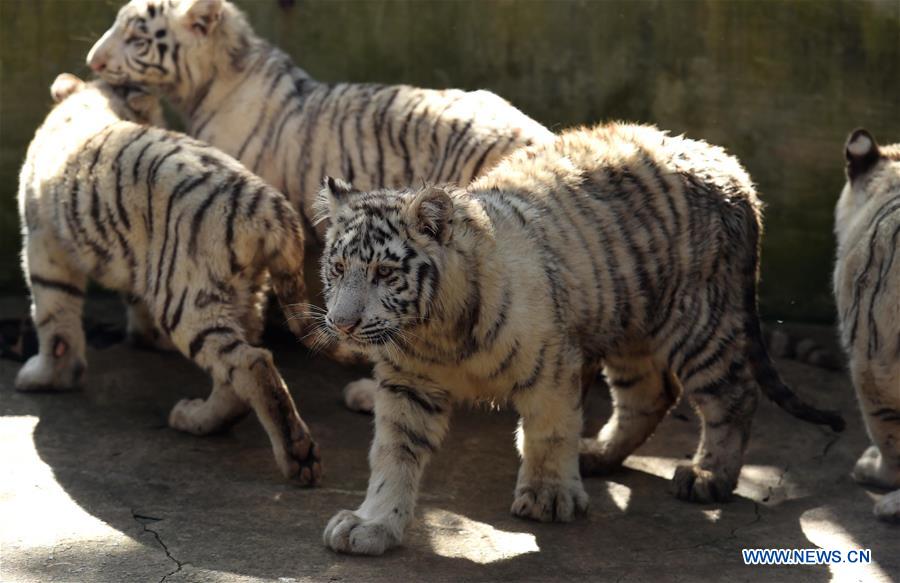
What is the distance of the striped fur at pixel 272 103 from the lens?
554 centimetres

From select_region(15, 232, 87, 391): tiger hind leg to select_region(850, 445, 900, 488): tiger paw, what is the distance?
3.10 meters

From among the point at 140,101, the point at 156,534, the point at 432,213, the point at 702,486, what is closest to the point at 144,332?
the point at 140,101

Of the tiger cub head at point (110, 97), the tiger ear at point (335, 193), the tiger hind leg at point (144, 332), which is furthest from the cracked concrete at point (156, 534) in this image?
the tiger cub head at point (110, 97)

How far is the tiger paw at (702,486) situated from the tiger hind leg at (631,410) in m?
0.30

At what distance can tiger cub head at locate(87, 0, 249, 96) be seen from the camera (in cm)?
585

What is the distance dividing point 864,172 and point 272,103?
2.60 m

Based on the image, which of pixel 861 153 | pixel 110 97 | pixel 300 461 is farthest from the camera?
pixel 110 97

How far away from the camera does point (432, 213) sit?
3924 mm

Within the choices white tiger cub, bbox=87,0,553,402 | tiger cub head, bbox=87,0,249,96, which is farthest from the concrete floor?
tiger cub head, bbox=87,0,249,96

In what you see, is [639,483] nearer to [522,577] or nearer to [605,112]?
[522,577]

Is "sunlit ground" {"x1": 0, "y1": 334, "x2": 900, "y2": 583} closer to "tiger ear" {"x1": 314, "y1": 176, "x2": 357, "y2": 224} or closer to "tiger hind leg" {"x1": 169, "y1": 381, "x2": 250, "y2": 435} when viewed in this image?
"tiger hind leg" {"x1": 169, "y1": 381, "x2": 250, "y2": 435}

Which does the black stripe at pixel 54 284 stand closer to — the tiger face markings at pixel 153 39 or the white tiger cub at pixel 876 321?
the tiger face markings at pixel 153 39

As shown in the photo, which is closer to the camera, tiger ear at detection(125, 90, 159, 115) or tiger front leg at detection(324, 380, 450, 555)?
tiger front leg at detection(324, 380, 450, 555)

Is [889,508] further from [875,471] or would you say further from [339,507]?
[339,507]
